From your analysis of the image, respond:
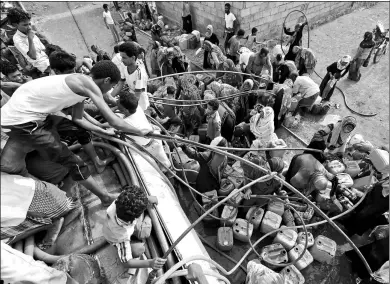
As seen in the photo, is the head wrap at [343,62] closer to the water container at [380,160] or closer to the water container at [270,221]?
the water container at [380,160]

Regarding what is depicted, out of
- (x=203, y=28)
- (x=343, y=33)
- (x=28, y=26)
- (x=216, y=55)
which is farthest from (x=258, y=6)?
(x=28, y=26)

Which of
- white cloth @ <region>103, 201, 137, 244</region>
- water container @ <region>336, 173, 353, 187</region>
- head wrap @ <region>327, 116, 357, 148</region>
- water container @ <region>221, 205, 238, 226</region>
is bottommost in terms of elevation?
water container @ <region>336, 173, 353, 187</region>

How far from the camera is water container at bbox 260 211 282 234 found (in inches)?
176

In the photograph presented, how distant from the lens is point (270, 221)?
4488 millimetres

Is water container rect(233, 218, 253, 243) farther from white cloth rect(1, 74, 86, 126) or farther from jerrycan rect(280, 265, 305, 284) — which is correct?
white cloth rect(1, 74, 86, 126)

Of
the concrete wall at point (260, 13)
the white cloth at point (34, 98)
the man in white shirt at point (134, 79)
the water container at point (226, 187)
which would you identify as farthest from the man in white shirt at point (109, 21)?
the white cloth at point (34, 98)

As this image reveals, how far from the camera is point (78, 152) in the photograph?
3752 mm

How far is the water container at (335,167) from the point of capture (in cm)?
502

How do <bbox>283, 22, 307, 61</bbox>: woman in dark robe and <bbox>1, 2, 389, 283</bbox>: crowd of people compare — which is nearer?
<bbox>1, 2, 389, 283</bbox>: crowd of people

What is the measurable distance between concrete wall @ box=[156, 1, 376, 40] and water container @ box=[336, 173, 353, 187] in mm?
7244

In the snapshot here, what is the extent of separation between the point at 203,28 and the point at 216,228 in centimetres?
959

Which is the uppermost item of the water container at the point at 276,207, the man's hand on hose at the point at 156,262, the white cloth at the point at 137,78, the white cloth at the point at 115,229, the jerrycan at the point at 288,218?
the white cloth at the point at 137,78

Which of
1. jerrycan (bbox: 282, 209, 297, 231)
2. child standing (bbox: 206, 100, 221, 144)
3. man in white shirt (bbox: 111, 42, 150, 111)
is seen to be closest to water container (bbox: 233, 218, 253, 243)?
jerrycan (bbox: 282, 209, 297, 231)

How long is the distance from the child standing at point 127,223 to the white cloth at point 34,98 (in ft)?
3.68
